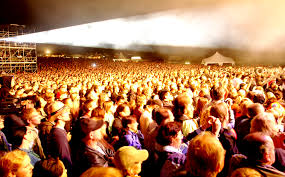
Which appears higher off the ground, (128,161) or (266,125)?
(266,125)

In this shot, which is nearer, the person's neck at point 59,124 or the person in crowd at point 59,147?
the person in crowd at point 59,147

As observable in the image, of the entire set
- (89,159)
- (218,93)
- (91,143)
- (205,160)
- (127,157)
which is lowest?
(89,159)

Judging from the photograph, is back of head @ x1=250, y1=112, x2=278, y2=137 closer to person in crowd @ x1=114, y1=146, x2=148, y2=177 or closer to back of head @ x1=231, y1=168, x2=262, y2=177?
back of head @ x1=231, y1=168, x2=262, y2=177

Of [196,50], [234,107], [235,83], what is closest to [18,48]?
[235,83]

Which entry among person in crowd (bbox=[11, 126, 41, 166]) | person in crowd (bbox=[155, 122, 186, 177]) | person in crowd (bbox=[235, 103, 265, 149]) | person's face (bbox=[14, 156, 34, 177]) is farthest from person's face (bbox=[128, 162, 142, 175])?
person in crowd (bbox=[235, 103, 265, 149])

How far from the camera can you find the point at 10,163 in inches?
58.8

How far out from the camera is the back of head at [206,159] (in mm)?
1266

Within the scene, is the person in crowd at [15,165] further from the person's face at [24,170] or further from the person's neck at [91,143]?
the person's neck at [91,143]

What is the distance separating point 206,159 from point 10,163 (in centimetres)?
143

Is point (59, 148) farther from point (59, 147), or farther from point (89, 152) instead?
point (89, 152)

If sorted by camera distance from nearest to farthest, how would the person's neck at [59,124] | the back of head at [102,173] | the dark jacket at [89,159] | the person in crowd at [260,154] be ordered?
the back of head at [102,173], the person in crowd at [260,154], the dark jacket at [89,159], the person's neck at [59,124]

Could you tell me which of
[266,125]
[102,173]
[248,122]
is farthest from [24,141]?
[248,122]

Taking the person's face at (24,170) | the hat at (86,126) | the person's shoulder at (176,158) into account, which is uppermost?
the hat at (86,126)

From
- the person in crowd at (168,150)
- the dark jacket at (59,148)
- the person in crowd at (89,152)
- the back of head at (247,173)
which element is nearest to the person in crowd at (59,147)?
the dark jacket at (59,148)
